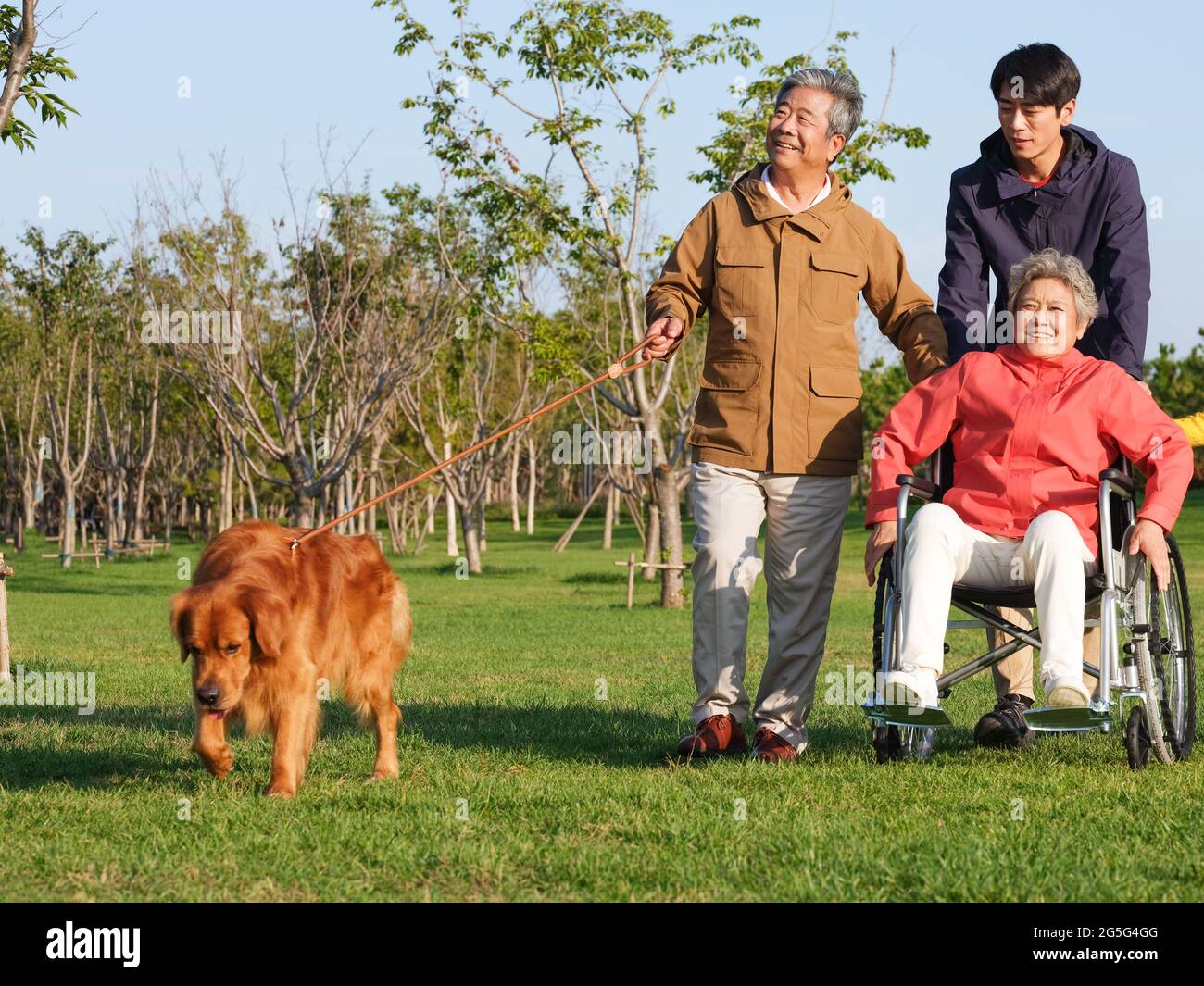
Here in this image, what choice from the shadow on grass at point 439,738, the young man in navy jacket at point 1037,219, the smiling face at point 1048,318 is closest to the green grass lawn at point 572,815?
the shadow on grass at point 439,738

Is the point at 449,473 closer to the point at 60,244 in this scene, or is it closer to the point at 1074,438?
the point at 60,244

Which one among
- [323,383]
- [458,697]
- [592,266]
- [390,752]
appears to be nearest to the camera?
[390,752]

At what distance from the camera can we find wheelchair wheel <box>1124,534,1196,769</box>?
A: 5176 mm

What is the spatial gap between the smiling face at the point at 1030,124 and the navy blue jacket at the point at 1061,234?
0.14 meters

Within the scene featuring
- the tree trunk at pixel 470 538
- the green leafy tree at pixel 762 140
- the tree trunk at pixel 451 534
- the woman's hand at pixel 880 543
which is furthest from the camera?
the tree trunk at pixel 451 534

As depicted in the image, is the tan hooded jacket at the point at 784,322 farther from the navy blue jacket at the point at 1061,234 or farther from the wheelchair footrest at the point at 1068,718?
the wheelchair footrest at the point at 1068,718

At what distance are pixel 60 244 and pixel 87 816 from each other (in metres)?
33.5

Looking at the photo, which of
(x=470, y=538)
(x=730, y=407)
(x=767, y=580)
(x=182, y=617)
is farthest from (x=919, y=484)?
(x=470, y=538)

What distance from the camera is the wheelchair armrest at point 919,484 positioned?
5.18m

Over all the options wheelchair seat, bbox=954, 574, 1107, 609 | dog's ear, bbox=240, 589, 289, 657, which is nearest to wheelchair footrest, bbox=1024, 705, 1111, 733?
wheelchair seat, bbox=954, 574, 1107, 609

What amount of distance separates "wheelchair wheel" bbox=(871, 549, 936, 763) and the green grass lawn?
110 millimetres

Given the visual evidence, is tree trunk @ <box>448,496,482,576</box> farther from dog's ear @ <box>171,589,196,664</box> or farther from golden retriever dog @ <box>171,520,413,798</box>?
dog's ear @ <box>171,589,196,664</box>
